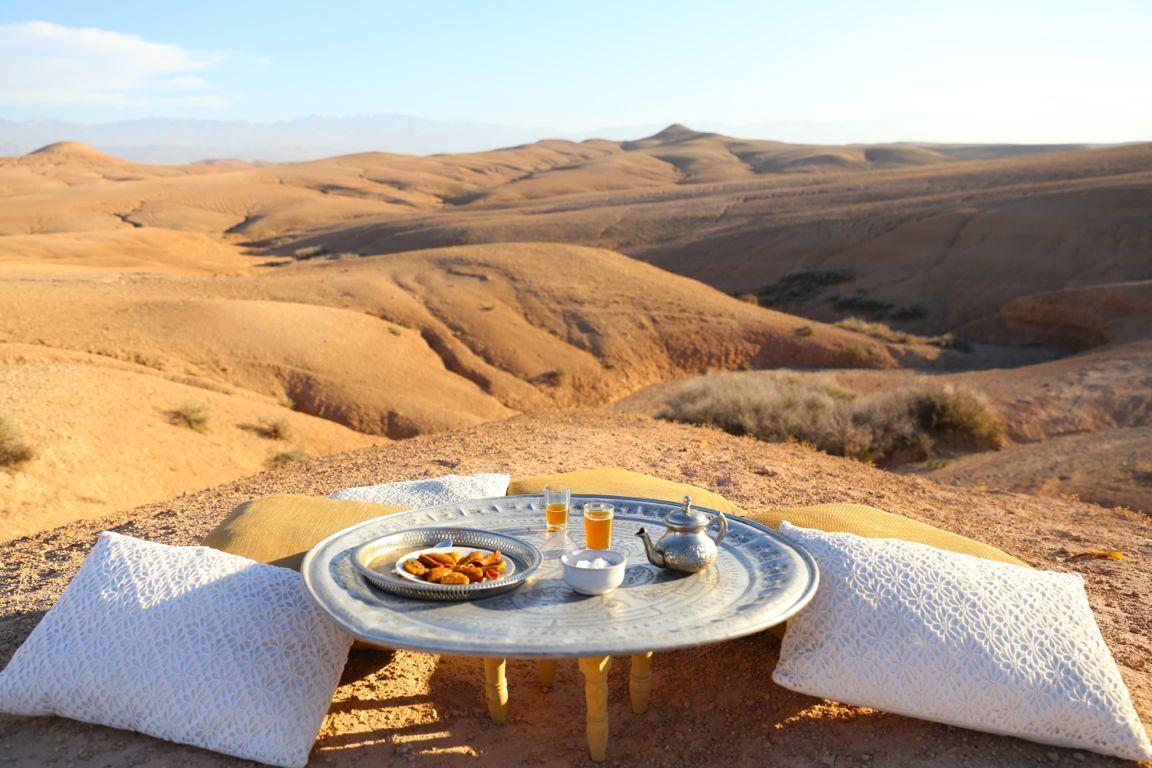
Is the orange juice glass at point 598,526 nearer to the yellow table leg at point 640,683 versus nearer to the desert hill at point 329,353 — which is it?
the yellow table leg at point 640,683

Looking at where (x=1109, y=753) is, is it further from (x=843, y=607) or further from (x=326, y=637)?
(x=326, y=637)

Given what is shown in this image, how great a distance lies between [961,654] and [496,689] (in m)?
1.92

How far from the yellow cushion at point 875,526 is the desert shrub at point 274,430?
9140 mm

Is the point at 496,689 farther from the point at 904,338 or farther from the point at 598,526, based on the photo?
the point at 904,338

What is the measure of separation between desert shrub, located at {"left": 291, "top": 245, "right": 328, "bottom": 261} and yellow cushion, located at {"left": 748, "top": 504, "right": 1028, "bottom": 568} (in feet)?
124

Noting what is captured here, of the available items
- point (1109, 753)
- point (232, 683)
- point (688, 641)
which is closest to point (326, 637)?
point (232, 683)

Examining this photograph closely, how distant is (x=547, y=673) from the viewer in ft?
13.6

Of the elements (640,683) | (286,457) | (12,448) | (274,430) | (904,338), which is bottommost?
(904,338)

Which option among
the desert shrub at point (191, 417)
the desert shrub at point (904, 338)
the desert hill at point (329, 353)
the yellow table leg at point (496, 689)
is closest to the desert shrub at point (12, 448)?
the desert hill at point (329, 353)

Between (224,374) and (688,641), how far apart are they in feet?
46.2

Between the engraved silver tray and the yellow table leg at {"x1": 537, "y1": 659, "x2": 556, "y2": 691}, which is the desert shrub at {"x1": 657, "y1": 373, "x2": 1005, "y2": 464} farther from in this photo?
the engraved silver tray

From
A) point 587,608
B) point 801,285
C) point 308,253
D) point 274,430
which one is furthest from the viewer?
point 308,253

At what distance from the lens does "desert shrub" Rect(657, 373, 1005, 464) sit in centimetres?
1266

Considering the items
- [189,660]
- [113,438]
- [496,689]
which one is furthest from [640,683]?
[113,438]
